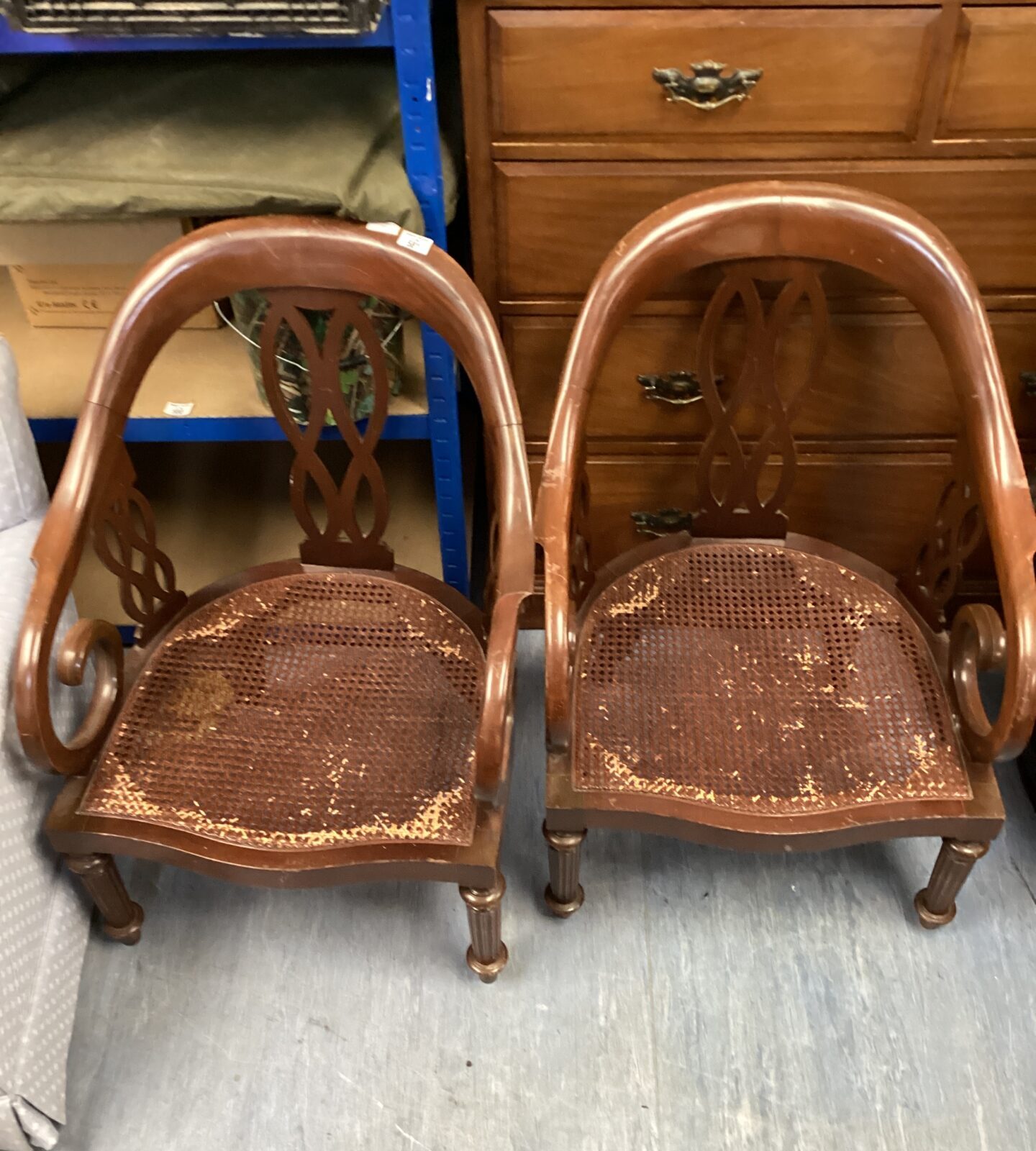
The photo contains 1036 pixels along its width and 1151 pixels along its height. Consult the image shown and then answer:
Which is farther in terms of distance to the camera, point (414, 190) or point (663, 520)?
point (663, 520)

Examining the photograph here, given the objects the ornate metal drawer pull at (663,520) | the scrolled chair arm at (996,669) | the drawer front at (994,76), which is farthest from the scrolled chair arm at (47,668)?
the drawer front at (994,76)

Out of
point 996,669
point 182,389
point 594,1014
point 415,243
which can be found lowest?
point 594,1014

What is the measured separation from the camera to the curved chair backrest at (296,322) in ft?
3.54

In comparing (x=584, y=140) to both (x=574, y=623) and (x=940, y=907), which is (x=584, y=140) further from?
(x=940, y=907)

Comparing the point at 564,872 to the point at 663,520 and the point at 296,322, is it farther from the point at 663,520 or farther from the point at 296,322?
the point at 296,322

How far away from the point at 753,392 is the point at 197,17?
80cm

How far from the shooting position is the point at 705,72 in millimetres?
1077

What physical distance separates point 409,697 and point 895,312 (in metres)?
0.81

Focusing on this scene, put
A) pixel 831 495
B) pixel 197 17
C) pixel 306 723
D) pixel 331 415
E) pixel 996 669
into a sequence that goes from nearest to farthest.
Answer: pixel 197 17 < pixel 996 669 < pixel 306 723 < pixel 331 415 < pixel 831 495

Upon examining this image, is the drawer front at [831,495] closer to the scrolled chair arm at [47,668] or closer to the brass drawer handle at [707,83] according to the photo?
the brass drawer handle at [707,83]

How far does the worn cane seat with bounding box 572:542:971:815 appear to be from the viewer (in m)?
1.13

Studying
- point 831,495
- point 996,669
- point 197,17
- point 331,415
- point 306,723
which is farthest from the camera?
point 831,495

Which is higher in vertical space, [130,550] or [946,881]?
[130,550]

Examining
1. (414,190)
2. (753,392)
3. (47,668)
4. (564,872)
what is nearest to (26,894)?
(47,668)
